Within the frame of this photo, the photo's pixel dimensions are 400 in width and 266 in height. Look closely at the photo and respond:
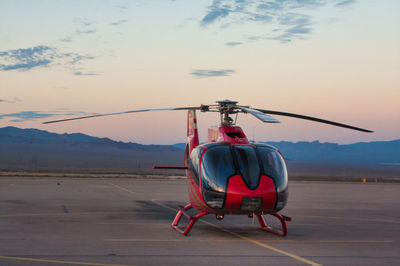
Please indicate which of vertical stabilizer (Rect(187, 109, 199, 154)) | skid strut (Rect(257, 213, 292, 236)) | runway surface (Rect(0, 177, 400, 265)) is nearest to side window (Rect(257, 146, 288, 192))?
skid strut (Rect(257, 213, 292, 236))

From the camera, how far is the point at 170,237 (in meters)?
16.7

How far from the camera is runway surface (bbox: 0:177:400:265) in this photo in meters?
13.3

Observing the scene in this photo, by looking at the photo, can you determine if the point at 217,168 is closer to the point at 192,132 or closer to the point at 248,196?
the point at 248,196

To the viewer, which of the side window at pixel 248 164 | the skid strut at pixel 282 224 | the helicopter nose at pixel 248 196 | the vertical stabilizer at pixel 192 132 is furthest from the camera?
the vertical stabilizer at pixel 192 132

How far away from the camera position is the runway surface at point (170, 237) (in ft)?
43.6

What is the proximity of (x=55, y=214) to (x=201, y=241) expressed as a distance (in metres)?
8.63

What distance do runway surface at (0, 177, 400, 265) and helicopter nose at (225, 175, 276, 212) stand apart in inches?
43.0

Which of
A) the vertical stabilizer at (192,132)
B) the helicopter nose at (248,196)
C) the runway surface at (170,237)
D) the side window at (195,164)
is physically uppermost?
the vertical stabilizer at (192,132)

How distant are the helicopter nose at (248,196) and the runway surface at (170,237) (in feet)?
3.59

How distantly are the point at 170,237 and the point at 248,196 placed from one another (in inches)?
114

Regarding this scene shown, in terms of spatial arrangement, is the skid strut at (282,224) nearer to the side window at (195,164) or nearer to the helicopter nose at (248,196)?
the helicopter nose at (248,196)

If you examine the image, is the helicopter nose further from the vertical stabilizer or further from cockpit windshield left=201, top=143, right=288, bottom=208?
the vertical stabilizer

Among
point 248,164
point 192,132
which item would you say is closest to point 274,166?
point 248,164

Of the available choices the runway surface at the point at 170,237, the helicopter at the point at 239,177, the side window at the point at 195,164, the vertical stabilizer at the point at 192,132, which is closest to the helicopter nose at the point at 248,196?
the helicopter at the point at 239,177
